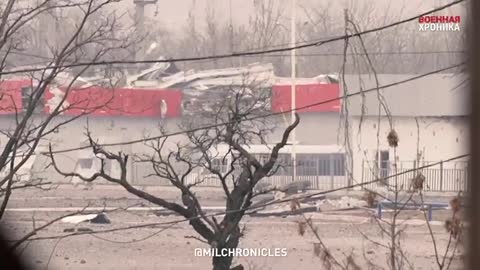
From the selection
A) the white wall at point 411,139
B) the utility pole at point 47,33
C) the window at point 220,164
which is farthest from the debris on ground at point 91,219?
the white wall at point 411,139

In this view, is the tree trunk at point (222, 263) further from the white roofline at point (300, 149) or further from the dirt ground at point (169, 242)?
the white roofline at point (300, 149)

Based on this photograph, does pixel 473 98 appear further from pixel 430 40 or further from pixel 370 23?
pixel 430 40

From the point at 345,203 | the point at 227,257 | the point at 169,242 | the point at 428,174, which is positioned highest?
the point at 428,174

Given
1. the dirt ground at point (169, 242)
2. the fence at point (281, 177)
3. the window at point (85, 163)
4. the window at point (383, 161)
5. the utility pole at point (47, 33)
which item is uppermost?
the utility pole at point (47, 33)

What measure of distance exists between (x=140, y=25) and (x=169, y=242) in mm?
1706

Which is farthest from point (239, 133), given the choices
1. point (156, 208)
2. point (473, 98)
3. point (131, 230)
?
point (473, 98)

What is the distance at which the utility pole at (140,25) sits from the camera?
6.92m

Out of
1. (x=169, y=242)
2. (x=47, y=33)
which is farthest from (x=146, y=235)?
(x=47, y=33)

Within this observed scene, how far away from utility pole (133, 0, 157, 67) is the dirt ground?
1.25 meters

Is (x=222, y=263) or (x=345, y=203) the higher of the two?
(x=345, y=203)

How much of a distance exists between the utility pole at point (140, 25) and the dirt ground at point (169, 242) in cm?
125

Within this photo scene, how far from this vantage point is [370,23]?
6.51m

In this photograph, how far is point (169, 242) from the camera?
7164 mm

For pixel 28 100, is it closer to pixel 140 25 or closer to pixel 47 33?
pixel 47 33
